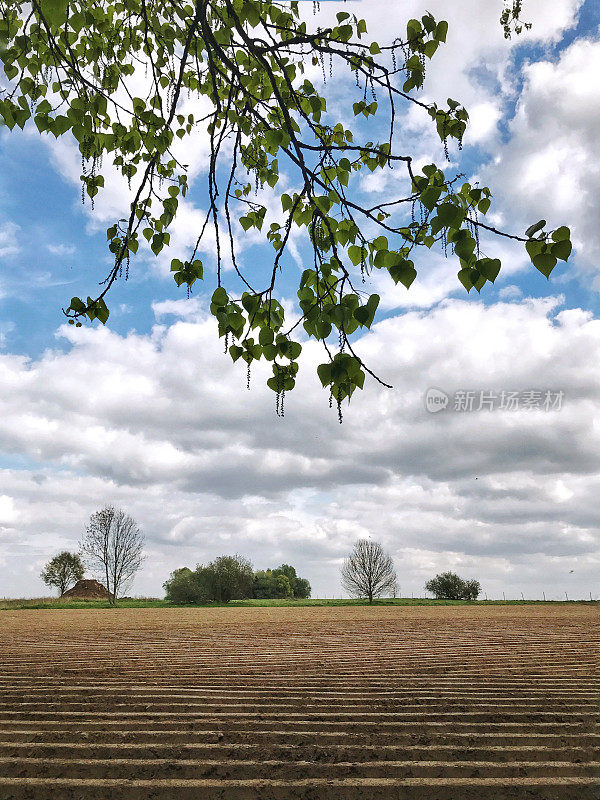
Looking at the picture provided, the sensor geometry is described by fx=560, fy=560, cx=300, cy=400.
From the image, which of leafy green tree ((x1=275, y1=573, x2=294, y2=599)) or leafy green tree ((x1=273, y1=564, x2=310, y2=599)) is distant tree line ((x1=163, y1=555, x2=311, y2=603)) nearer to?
leafy green tree ((x1=275, y1=573, x2=294, y2=599))

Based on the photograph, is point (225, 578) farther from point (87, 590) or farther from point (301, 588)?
point (301, 588)

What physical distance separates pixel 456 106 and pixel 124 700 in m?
5.20

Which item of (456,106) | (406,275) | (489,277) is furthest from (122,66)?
(489,277)

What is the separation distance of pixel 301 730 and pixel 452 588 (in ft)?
180

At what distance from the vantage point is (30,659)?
8.11m

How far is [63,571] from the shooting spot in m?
56.5

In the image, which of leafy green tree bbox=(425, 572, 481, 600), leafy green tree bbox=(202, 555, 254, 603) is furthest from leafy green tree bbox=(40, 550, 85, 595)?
leafy green tree bbox=(425, 572, 481, 600)

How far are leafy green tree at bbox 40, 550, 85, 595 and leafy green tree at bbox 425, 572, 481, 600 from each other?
35.4 metres

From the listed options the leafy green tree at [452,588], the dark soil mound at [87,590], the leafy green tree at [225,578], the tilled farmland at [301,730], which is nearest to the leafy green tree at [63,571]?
the dark soil mound at [87,590]

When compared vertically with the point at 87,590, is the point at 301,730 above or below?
above

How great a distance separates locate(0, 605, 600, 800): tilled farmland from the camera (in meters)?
3.05

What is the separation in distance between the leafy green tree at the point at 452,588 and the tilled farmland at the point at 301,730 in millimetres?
50401

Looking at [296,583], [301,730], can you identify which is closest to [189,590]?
[296,583]

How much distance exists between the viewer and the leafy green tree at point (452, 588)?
5366 cm
